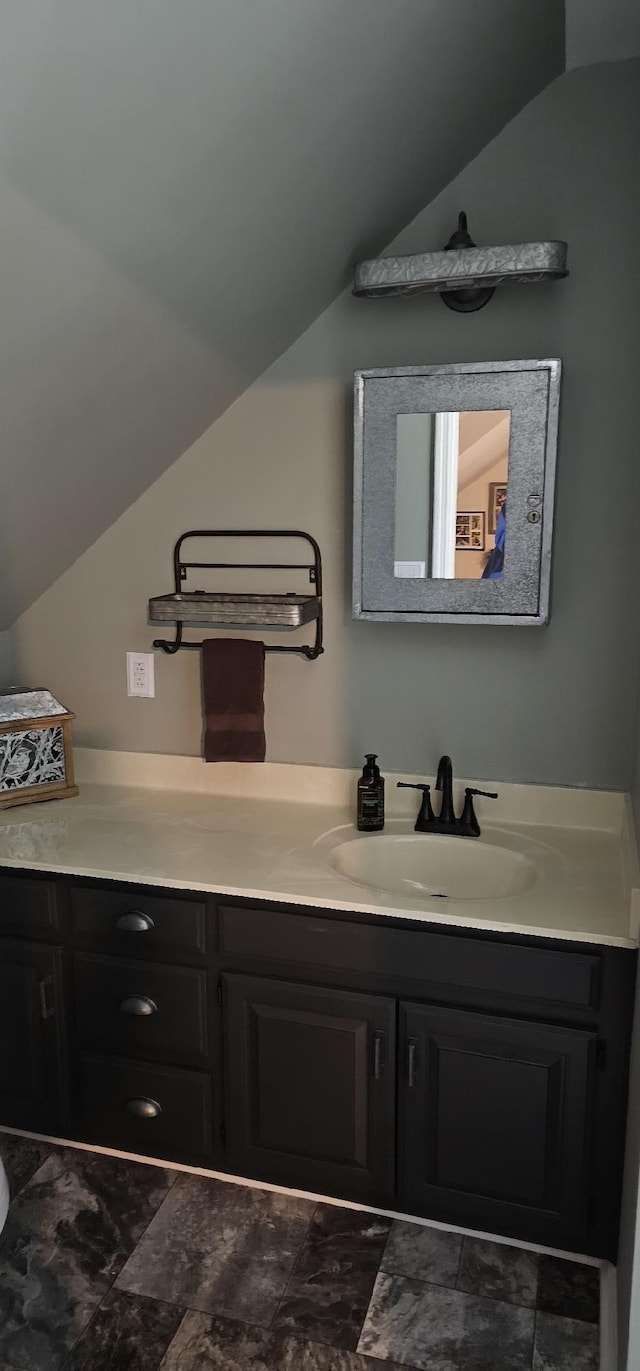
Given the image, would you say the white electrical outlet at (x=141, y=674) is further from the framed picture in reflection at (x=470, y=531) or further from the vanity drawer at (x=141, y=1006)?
the framed picture in reflection at (x=470, y=531)

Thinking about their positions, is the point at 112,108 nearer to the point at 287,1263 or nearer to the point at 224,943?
the point at 224,943

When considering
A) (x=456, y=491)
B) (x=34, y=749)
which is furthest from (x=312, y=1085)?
(x=456, y=491)

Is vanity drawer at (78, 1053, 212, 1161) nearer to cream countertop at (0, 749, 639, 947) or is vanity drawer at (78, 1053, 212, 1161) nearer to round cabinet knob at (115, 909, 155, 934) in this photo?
round cabinet knob at (115, 909, 155, 934)

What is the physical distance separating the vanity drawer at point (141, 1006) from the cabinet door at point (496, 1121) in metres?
0.44

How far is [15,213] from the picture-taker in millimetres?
1213

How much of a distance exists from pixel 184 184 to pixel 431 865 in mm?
1409

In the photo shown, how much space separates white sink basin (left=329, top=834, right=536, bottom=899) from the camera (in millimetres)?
2020

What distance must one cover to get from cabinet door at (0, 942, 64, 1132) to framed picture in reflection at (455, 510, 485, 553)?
1.23 metres

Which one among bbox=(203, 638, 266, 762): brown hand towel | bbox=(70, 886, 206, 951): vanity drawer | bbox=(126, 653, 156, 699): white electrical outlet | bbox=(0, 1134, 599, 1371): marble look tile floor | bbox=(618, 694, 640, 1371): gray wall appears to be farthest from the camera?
bbox=(126, 653, 156, 699): white electrical outlet

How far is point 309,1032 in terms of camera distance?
6.20 feet

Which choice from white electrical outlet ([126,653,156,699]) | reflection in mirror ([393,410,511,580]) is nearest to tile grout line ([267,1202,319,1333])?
white electrical outlet ([126,653,156,699])

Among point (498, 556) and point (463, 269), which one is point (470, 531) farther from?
point (463, 269)

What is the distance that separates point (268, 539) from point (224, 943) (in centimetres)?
94

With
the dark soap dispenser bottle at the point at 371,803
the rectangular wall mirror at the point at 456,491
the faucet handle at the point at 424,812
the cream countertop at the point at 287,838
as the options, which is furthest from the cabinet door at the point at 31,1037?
the rectangular wall mirror at the point at 456,491
